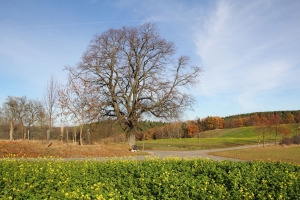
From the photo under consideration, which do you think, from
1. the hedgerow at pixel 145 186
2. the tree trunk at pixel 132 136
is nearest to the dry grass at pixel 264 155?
the tree trunk at pixel 132 136

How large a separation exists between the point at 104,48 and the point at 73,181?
2282 cm

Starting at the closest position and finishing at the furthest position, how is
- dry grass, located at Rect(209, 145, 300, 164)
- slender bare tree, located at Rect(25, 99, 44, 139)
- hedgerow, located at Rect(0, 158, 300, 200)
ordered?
hedgerow, located at Rect(0, 158, 300, 200), dry grass, located at Rect(209, 145, 300, 164), slender bare tree, located at Rect(25, 99, 44, 139)

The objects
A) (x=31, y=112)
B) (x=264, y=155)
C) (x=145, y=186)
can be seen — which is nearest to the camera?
(x=145, y=186)

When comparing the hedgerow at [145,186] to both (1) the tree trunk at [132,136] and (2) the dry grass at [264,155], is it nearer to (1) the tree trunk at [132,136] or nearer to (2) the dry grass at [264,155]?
(2) the dry grass at [264,155]

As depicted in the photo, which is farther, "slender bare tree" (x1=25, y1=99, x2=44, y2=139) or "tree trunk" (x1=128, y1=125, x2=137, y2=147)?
"slender bare tree" (x1=25, y1=99, x2=44, y2=139)

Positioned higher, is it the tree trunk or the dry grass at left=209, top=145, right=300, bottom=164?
the tree trunk

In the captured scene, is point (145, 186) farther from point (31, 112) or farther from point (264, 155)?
point (31, 112)

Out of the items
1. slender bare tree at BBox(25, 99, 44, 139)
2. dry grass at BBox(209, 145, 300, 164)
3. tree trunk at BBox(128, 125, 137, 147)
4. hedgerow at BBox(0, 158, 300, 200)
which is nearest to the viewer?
hedgerow at BBox(0, 158, 300, 200)

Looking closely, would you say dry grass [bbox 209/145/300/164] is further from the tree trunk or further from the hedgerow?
the hedgerow

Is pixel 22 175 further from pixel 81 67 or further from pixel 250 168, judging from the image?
pixel 81 67

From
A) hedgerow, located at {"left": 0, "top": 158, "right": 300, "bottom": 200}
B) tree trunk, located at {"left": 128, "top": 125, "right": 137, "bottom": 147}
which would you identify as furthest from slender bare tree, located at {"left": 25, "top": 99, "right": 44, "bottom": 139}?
hedgerow, located at {"left": 0, "top": 158, "right": 300, "bottom": 200}

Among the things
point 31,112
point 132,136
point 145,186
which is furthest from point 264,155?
point 31,112

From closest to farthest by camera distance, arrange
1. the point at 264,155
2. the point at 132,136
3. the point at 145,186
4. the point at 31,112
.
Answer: the point at 145,186 < the point at 264,155 < the point at 132,136 < the point at 31,112

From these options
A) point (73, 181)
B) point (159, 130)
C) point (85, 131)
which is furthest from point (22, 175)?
point (159, 130)
